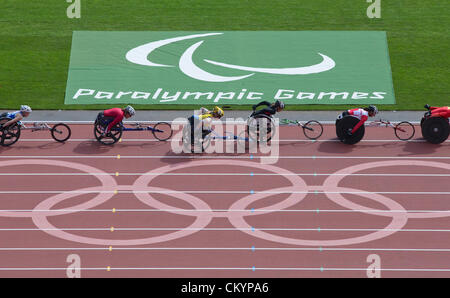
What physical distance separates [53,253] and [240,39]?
722 inches

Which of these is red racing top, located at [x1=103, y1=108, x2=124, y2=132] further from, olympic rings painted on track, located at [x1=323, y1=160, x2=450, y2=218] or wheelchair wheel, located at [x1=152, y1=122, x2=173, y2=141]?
olympic rings painted on track, located at [x1=323, y1=160, x2=450, y2=218]

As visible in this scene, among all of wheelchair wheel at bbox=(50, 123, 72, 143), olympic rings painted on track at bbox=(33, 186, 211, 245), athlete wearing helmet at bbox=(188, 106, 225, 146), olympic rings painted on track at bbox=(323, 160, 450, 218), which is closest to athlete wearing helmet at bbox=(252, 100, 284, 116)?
athlete wearing helmet at bbox=(188, 106, 225, 146)

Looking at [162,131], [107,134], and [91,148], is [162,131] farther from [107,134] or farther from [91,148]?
[91,148]

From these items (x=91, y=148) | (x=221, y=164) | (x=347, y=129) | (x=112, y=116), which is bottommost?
(x=221, y=164)

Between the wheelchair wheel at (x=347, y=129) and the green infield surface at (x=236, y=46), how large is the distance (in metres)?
3.47

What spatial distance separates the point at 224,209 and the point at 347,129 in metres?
6.96

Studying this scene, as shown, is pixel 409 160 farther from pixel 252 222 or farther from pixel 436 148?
pixel 252 222

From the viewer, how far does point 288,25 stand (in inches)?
1555

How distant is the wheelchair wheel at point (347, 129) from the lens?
29.4 m

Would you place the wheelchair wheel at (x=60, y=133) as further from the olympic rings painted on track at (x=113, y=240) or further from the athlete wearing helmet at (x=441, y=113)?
the athlete wearing helmet at (x=441, y=113)

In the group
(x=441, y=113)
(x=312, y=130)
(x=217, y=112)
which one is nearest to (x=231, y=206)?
(x=217, y=112)

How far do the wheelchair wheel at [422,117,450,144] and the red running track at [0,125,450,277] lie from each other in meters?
0.29

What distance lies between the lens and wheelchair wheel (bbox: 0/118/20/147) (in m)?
29.2

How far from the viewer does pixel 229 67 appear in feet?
117
